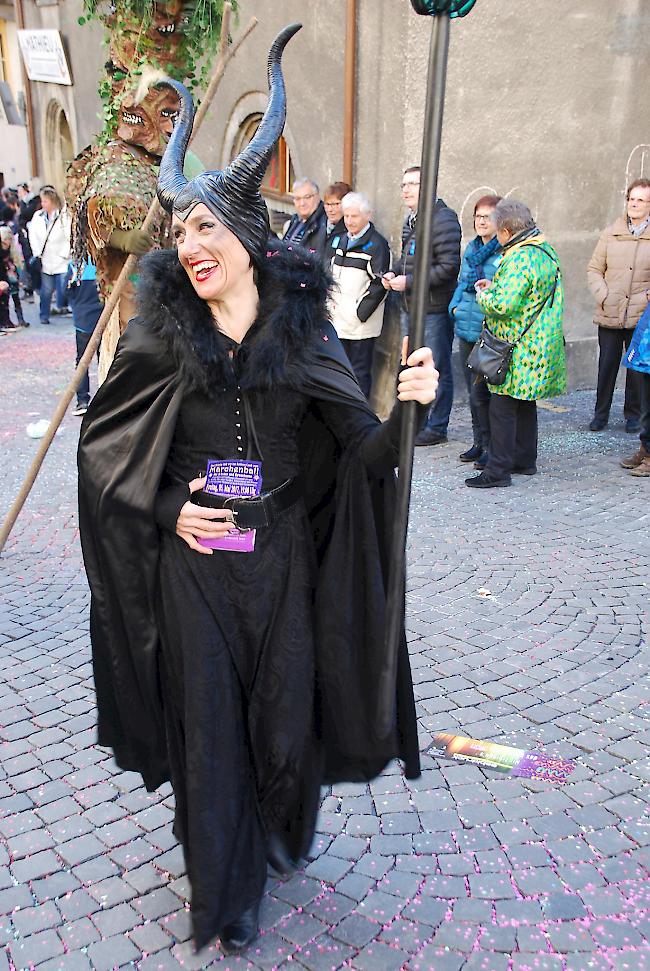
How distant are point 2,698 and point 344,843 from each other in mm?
1793

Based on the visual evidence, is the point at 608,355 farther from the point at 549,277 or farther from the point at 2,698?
the point at 2,698

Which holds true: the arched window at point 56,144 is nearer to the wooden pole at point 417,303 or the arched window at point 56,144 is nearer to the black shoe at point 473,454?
the black shoe at point 473,454

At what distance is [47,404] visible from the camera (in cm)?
944

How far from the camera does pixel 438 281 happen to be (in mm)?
7344

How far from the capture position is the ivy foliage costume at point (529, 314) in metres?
6.16

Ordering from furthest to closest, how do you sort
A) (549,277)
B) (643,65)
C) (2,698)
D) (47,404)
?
1. (47,404)
2. (643,65)
3. (549,277)
4. (2,698)

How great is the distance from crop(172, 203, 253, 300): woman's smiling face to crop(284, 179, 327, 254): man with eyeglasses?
5879 mm

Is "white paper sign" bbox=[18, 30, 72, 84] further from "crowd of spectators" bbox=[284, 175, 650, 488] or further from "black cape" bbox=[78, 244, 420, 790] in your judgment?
"black cape" bbox=[78, 244, 420, 790]

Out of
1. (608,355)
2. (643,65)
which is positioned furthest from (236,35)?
(608,355)

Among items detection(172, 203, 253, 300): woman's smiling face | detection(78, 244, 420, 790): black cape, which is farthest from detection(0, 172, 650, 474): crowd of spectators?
detection(172, 203, 253, 300): woman's smiling face

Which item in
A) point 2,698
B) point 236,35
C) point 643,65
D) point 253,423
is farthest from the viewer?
point 236,35

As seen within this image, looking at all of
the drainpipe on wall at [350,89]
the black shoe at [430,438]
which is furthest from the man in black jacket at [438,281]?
the drainpipe on wall at [350,89]

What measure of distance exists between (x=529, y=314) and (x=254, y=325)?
4334 mm

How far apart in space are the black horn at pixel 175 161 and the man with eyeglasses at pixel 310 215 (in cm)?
563
